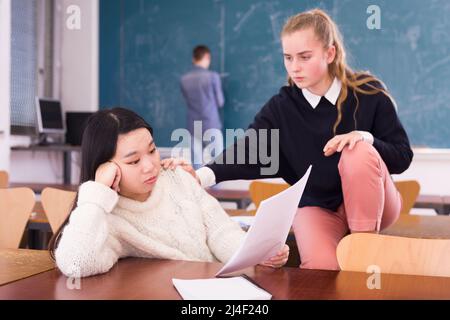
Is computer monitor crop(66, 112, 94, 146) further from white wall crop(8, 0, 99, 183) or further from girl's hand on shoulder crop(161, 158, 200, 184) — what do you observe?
girl's hand on shoulder crop(161, 158, 200, 184)

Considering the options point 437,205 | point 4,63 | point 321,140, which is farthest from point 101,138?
point 4,63

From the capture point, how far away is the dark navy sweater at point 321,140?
2160 mm

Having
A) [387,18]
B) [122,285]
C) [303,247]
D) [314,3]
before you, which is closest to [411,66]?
[387,18]

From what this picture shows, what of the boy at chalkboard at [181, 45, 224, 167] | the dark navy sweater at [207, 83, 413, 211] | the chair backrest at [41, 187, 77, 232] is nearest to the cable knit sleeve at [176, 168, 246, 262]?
the dark navy sweater at [207, 83, 413, 211]

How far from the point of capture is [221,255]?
61.0 inches

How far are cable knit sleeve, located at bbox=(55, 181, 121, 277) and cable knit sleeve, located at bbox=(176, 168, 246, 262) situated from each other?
281 mm

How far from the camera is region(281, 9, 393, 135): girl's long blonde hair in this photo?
7.02 ft

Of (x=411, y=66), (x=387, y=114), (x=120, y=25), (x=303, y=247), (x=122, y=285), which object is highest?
(x=120, y=25)

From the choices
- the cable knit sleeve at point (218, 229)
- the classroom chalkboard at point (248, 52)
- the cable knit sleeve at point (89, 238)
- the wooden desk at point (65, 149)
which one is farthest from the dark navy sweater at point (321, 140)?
the wooden desk at point (65, 149)

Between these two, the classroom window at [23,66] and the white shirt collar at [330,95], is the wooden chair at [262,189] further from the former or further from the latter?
the classroom window at [23,66]

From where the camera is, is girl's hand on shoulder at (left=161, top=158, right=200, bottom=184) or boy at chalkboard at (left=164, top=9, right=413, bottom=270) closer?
girl's hand on shoulder at (left=161, top=158, right=200, bottom=184)

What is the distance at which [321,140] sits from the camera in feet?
7.23
